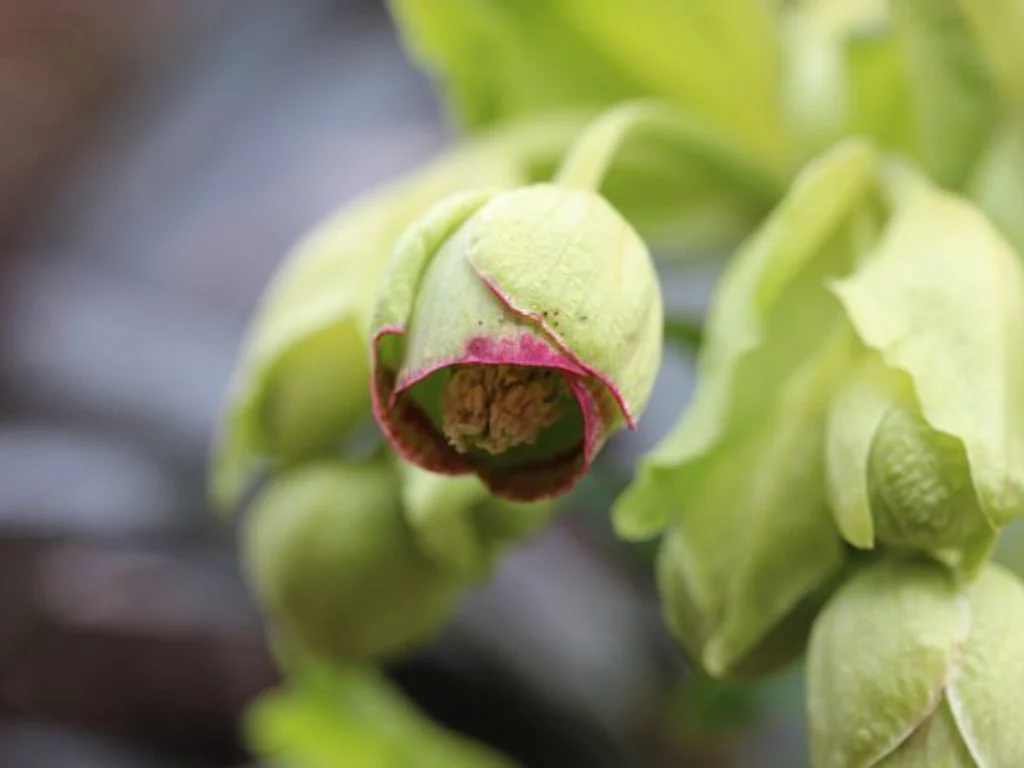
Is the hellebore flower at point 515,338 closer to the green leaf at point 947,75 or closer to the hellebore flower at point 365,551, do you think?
the hellebore flower at point 365,551

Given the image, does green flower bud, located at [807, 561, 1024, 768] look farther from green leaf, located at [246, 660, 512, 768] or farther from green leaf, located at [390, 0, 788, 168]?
green leaf, located at [246, 660, 512, 768]

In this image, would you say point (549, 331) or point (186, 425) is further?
point (186, 425)

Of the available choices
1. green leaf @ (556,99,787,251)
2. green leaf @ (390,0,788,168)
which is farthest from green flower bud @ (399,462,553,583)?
green leaf @ (390,0,788,168)

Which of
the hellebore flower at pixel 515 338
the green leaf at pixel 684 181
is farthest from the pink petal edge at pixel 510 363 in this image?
the green leaf at pixel 684 181

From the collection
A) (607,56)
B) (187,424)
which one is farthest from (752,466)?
(187,424)

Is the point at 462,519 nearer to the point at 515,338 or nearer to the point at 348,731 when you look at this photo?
the point at 515,338

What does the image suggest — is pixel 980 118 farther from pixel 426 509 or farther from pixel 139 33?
pixel 139 33
